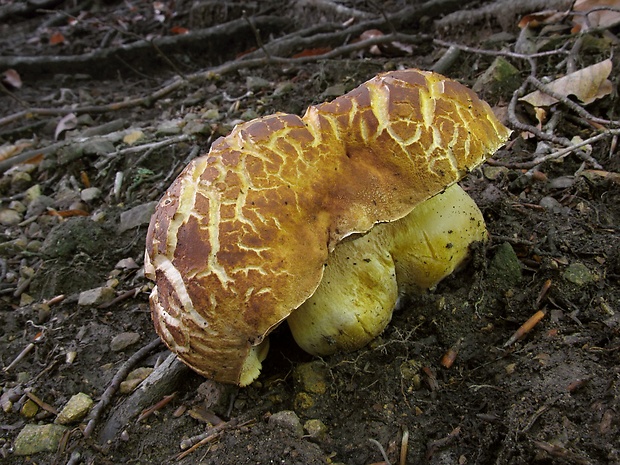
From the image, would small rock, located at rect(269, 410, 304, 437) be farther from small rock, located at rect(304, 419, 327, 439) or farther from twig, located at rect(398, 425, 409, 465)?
twig, located at rect(398, 425, 409, 465)

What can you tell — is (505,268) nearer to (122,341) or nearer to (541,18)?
(122,341)

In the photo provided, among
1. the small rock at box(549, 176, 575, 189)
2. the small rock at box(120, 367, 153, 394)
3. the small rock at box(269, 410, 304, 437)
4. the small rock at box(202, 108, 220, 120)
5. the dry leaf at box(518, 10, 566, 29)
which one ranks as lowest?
the small rock at box(120, 367, 153, 394)

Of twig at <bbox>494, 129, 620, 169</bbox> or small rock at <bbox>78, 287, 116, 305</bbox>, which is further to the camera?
small rock at <bbox>78, 287, 116, 305</bbox>

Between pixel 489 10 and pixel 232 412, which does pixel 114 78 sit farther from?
pixel 232 412

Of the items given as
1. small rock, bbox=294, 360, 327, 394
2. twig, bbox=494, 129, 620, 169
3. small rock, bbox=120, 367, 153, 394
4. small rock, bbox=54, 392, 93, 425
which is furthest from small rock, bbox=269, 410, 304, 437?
twig, bbox=494, 129, 620, 169

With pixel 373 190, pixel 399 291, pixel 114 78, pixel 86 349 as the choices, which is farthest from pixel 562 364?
pixel 114 78

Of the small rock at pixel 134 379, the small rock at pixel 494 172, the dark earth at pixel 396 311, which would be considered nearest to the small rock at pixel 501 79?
the dark earth at pixel 396 311
